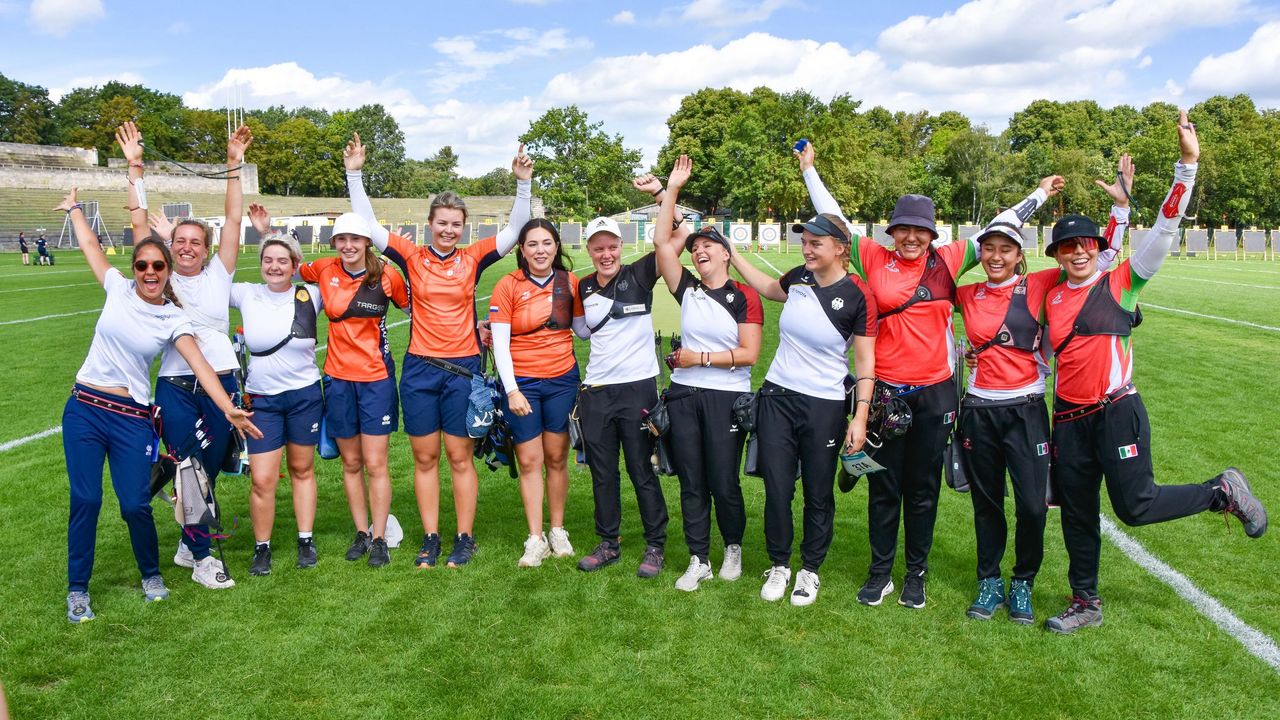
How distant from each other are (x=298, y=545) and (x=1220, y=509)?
206 inches

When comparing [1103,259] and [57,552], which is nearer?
[1103,259]

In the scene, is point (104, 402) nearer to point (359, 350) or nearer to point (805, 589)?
point (359, 350)

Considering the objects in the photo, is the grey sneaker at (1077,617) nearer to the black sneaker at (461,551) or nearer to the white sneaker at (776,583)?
the white sneaker at (776,583)

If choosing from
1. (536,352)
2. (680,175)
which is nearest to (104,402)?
(536,352)

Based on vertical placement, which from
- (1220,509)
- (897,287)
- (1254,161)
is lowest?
(1220,509)

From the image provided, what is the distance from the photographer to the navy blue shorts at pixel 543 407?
17.2ft

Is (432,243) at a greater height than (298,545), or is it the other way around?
(432,243)

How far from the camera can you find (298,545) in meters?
5.54

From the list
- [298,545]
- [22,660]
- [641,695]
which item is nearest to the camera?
[641,695]

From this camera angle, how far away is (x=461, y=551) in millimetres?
5461

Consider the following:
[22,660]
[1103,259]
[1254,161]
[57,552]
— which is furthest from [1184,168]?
[1254,161]

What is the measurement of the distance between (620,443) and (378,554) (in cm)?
163

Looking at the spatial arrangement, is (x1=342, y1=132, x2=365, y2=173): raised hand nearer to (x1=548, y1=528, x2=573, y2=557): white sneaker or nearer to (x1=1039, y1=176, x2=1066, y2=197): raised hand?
(x1=548, y1=528, x2=573, y2=557): white sneaker

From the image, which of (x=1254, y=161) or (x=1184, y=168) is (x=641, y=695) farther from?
(x=1254, y=161)
